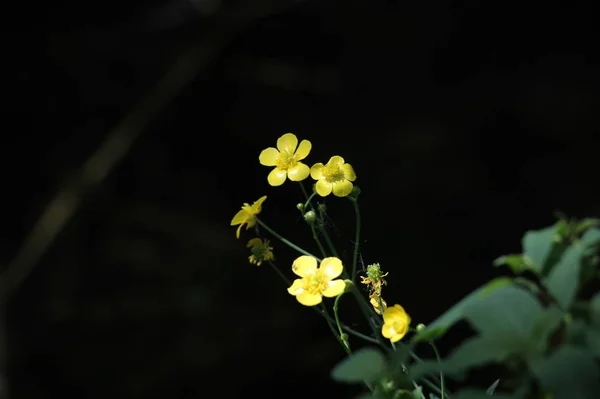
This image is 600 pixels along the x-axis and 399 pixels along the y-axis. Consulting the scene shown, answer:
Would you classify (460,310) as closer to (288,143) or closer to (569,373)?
(569,373)

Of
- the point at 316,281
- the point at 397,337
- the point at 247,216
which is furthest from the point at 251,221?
the point at 397,337

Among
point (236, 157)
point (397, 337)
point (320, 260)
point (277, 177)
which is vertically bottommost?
point (397, 337)

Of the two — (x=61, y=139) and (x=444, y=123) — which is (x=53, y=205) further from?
(x=444, y=123)

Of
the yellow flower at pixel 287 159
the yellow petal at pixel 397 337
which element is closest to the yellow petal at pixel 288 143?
the yellow flower at pixel 287 159

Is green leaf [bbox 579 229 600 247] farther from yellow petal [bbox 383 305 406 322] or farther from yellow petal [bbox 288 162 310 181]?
yellow petal [bbox 288 162 310 181]

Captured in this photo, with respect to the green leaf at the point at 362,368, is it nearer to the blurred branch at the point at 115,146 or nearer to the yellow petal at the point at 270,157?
the yellow petal at the point at 270,157

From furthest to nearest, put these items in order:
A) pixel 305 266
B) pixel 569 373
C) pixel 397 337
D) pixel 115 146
Result: pixel 115 146 < pixel 305 266 < pixel 397 337 < pixel 569 373
